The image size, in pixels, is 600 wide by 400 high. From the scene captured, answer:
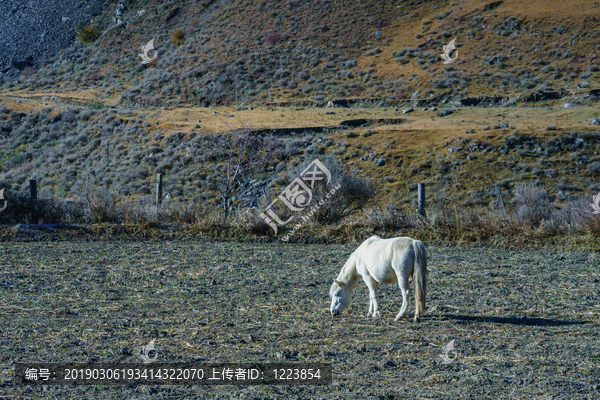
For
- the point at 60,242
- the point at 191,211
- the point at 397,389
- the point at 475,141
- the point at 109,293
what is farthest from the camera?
the point at 475,141

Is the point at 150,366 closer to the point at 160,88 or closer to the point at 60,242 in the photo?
the point at 60,242

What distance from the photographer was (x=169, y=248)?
14789 millimetres

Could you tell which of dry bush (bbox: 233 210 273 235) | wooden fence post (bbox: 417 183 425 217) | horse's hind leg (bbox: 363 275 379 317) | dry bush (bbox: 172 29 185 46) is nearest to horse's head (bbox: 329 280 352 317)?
horse's hind leg (bbox: 363 275 379 317)

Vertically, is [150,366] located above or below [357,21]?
above

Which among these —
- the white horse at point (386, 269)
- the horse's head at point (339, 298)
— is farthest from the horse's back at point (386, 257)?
the horse's head at point (339, 298)

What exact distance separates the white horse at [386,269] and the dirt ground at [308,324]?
271mm

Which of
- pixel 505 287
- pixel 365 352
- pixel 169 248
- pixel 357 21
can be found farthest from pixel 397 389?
pixel 357 21

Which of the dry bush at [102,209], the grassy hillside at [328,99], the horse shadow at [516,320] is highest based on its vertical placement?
the horse shadow at [516,320]

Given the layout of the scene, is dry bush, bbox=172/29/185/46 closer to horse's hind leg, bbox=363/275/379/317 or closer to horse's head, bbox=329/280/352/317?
horse's head, bbox=329/280/352/317

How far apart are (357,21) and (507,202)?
3927 centimetres

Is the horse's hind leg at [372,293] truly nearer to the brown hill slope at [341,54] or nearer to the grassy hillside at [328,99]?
the grassy hillside at [328,99]

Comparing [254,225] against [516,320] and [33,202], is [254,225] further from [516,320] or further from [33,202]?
[516,320]

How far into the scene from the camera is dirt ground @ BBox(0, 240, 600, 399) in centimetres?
543

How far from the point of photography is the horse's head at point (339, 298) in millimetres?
7898
